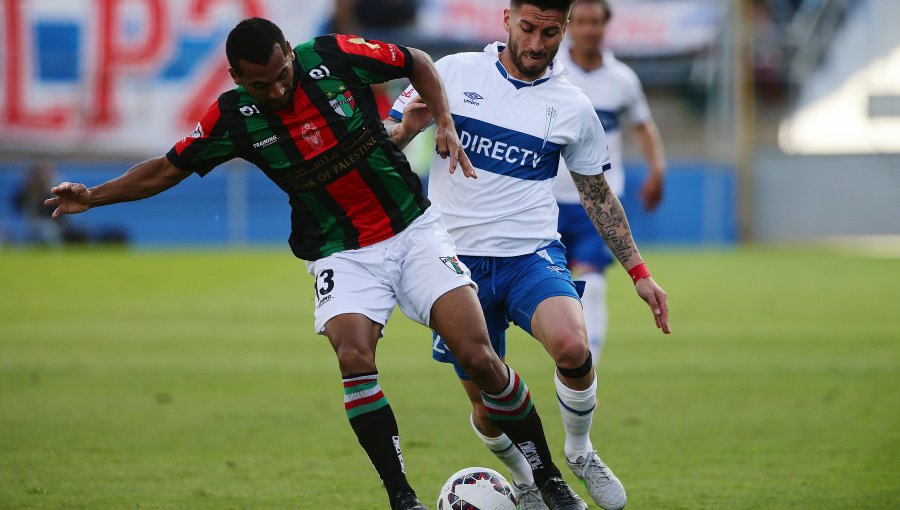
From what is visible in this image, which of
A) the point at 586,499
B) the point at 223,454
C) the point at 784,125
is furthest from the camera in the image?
the point at 784,125

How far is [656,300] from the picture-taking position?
5625mm

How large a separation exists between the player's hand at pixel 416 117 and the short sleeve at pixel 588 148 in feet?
2.26

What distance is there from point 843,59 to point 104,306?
72.5 ft

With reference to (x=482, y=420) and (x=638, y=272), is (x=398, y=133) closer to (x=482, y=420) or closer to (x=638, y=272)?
(x=638, y=272)

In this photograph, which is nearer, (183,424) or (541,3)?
(541,3)

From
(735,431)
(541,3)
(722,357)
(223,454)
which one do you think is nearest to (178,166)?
(541,3)

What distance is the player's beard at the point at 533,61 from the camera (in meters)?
5.90

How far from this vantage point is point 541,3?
226 inches

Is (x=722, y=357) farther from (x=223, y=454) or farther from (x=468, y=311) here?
(x=468, y=311)

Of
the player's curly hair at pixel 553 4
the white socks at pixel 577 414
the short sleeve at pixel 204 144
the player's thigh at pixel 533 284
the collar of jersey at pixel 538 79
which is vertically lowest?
the white socks at pixel 577 414

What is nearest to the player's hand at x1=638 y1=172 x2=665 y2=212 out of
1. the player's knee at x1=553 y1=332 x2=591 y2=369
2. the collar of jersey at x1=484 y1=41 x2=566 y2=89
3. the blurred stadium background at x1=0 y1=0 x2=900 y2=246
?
the collar of jersey at x1=484 y1=41 x2=566 y2=89

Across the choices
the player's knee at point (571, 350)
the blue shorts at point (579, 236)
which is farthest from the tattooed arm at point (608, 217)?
the blue shorts at point (579, 236)

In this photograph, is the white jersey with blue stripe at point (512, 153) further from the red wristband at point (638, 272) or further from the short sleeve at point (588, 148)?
the red wristband at point (638, 272)

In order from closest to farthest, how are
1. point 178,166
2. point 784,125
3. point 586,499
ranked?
point 178,166 → point 586,499 → point 784,125
